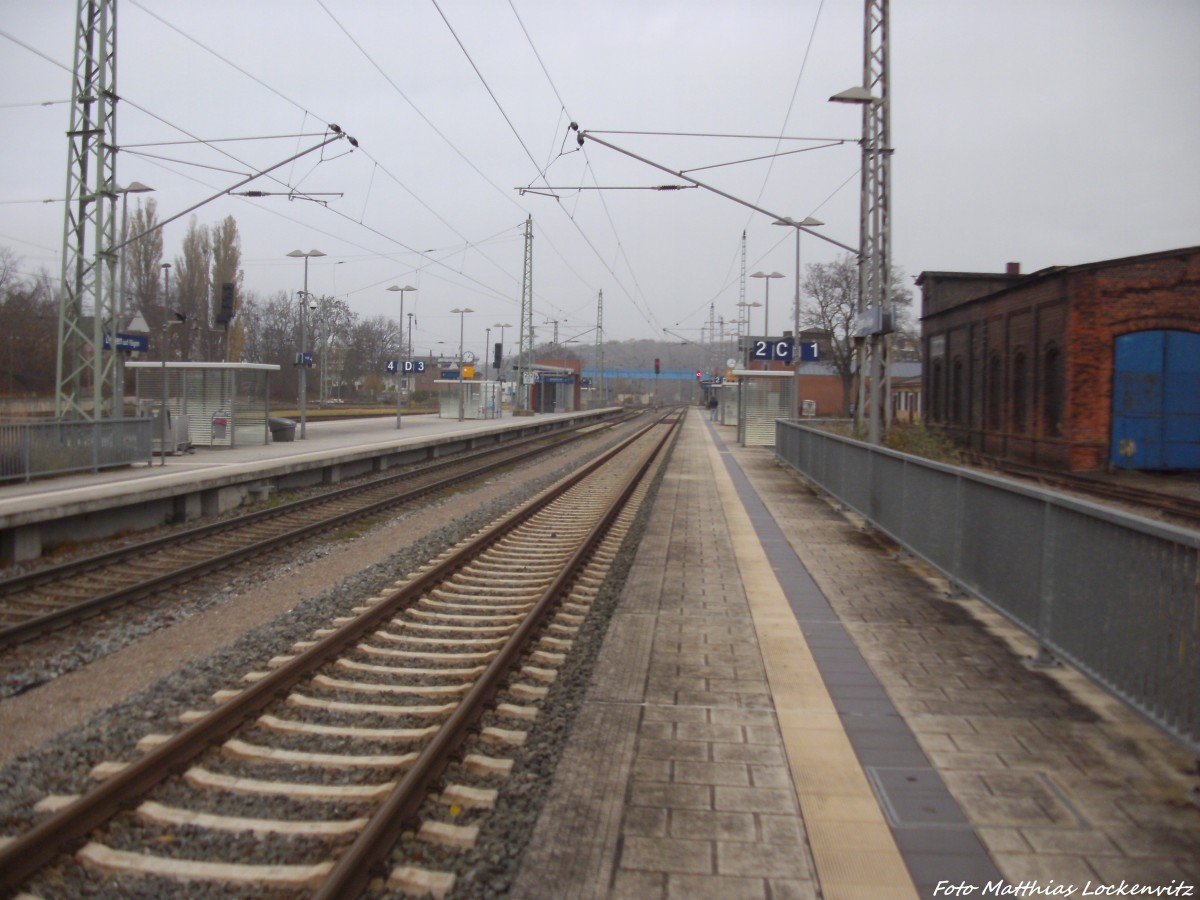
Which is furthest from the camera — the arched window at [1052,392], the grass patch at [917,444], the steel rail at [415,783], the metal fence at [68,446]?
the arched window at [1052,392]

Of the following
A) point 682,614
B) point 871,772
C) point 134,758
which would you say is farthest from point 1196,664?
point 134,758

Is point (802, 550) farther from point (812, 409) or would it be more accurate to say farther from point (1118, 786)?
point (812, 409)

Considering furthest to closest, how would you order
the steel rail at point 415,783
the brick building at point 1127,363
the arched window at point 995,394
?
the arched window at point 995,394
the brick building at point 1127,363
the steel rail at point 415,783

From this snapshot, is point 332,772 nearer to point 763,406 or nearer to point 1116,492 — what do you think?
point 1116,492

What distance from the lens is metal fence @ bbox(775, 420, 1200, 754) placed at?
168 inches

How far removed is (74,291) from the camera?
61.7 ft

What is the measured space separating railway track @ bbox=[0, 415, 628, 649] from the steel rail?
3.76 metres

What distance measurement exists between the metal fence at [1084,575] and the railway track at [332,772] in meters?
3.00

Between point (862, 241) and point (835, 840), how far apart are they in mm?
14044

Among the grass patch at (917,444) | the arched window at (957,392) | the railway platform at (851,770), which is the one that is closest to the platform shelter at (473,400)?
the arched window at (957,392)

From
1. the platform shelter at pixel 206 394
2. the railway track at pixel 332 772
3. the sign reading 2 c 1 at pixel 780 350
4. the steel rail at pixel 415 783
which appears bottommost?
the railway track at pixel 332 772

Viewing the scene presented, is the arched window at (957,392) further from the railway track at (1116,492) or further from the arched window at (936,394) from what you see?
the railway track at (1116,492)

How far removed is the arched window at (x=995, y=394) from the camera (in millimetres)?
29812

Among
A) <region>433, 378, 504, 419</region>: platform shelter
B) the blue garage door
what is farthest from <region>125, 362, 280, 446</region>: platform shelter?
<region>433, 378, 504, 419</region>: platform shelter
